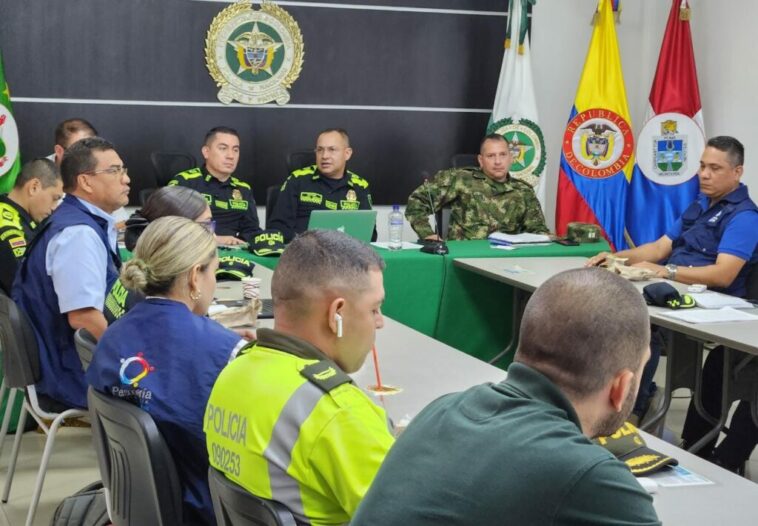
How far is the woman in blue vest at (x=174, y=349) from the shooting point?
7.30 ft

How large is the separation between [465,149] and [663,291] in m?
3.47

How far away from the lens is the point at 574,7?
7.38 m

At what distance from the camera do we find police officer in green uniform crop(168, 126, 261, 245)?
19.4ft

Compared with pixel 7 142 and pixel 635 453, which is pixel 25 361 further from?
pixel 7 142

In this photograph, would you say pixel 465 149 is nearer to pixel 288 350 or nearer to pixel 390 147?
pixel 390 147

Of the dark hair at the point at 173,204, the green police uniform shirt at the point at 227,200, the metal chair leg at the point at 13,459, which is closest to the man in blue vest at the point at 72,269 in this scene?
the dark hair at the point at 173,204

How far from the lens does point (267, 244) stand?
5059 mm

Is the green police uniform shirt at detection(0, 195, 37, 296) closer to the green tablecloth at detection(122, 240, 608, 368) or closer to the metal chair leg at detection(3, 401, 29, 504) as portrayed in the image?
the metal chair leg at detection(3, 401, 29, 504)

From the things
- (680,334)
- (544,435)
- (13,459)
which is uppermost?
(544,435)

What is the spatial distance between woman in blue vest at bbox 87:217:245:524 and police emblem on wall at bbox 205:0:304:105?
4214 mm

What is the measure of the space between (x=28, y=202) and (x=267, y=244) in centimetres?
117

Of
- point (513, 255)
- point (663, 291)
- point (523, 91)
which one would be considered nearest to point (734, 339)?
point (663, 291)

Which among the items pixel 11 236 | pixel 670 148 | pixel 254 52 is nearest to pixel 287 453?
pixel 11 236

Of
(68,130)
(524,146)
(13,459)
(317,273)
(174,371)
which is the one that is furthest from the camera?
(524,146)
